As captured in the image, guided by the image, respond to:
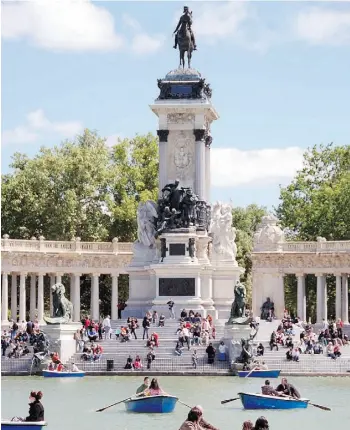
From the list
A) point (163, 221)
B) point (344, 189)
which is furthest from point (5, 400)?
point (344, 189)

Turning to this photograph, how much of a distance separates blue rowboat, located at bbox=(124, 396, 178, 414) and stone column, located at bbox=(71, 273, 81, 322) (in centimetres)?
4894

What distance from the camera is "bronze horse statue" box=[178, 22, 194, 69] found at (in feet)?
262

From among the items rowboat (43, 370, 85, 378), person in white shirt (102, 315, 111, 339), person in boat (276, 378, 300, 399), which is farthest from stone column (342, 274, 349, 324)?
person in boat (276, 378, 300, 399)

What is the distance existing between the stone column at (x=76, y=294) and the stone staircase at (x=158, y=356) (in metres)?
23.4

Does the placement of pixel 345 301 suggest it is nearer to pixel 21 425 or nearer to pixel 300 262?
pixel 300 262

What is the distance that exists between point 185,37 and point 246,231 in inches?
1558

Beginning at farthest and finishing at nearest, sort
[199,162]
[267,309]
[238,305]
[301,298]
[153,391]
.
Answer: [301,298]
[267,309]
[199,162]
[238,305]
[153,391]

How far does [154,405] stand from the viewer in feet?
142

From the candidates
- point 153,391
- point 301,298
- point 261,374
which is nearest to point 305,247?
point 301,298

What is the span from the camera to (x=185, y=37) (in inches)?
3140

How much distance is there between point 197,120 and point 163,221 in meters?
6.11

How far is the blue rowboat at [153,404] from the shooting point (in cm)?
4303

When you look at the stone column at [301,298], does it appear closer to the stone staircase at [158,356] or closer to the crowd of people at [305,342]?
the crowd of people at [305,342]

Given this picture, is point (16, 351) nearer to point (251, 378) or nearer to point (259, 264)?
point (251, 378)
